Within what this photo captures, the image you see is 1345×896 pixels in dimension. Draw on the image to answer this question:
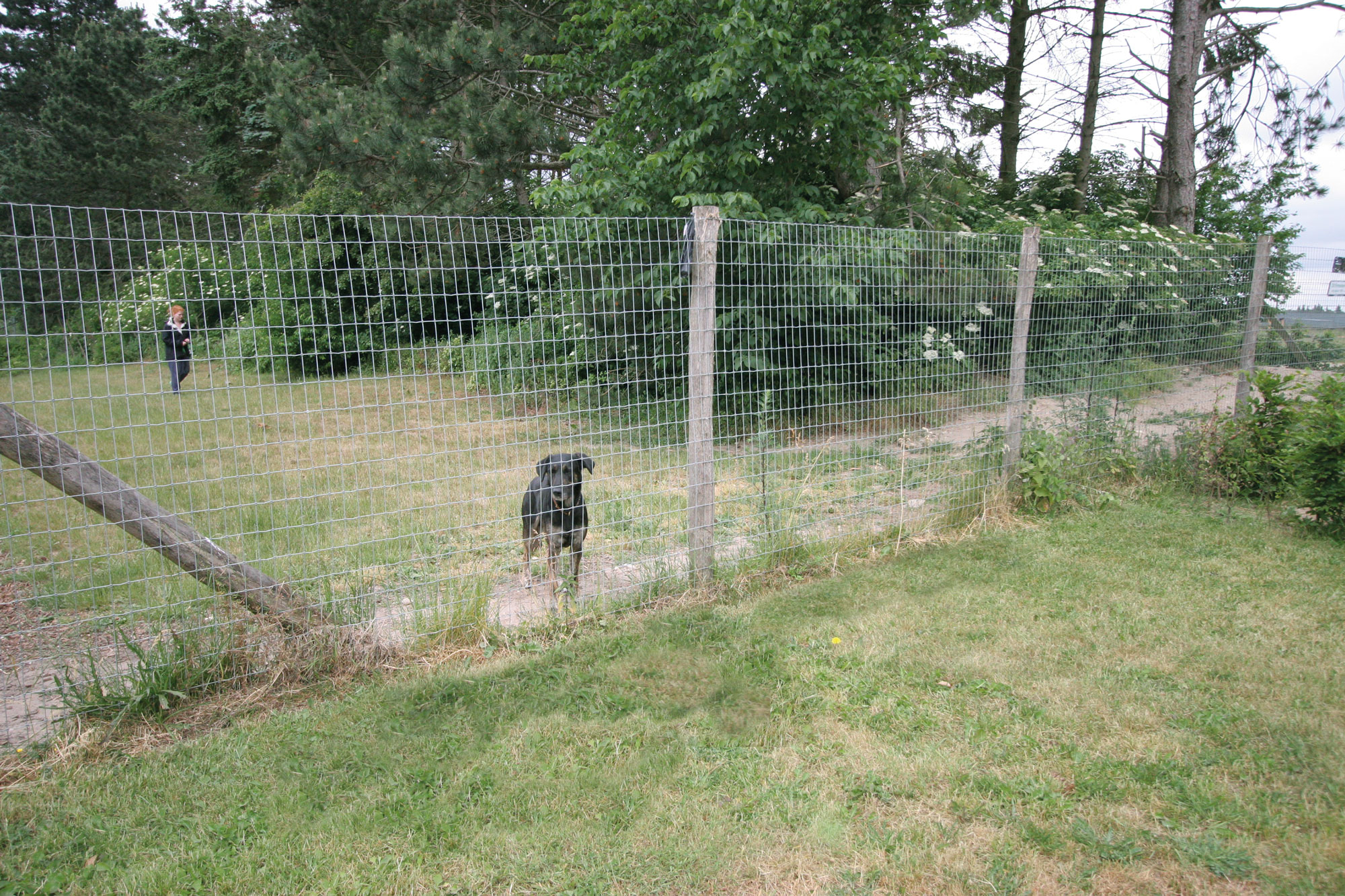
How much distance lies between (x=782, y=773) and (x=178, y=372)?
3.33 metres

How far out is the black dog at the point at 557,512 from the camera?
15.3 feet

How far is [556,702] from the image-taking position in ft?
11.7

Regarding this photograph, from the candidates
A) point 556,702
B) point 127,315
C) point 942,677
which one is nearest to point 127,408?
point 127,315

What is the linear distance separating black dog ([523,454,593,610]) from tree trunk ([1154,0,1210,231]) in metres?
14.7

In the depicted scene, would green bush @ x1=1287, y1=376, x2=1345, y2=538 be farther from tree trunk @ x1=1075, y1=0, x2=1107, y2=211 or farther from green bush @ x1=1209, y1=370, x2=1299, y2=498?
tree trunk @ x1=1075, y1=0, x2=1107, y2=211

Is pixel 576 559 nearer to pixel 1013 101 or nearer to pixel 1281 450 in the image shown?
pixel 1281 450

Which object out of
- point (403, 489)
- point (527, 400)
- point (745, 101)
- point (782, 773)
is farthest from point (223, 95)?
point (782, 773)

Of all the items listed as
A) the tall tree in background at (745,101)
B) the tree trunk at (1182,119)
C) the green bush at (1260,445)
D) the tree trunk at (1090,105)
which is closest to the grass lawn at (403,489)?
the green bush at (1260,445)

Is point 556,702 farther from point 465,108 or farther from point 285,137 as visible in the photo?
point 285,137

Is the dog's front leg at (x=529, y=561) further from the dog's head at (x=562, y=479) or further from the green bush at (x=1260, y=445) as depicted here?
the green bush at (x=1260, y=445)

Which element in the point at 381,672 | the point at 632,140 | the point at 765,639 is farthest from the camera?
the point at 632,140

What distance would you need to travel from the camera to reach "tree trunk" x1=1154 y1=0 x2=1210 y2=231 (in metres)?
14.1

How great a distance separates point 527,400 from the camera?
477 cm

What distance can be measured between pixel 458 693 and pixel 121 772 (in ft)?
4.25
